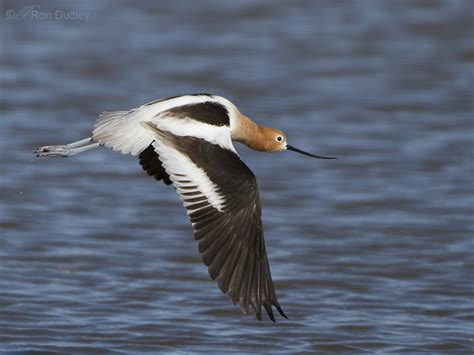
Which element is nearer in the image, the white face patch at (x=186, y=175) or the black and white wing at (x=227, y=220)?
the black and white wing at (x=227, y=220)

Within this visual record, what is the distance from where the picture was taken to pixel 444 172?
32.2 feet

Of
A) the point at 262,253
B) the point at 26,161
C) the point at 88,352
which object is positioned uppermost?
the point at 26,161

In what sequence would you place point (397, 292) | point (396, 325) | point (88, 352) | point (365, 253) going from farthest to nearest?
point (365, 253) < point (397, 292) < point (396, 325) < point (88, 352)

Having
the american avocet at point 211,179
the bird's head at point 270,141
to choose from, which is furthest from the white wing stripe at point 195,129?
the bird's head at point 270,141

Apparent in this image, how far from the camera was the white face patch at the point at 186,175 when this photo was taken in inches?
223

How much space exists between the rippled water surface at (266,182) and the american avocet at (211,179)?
957mm

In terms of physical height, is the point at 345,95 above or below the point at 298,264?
above

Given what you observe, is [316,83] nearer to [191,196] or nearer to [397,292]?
[397,292]

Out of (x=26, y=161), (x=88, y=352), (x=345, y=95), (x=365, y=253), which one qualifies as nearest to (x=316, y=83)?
(x=345, y=95)

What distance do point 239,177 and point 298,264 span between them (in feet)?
7.43

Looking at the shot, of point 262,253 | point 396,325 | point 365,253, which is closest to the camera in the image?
point 262,253
